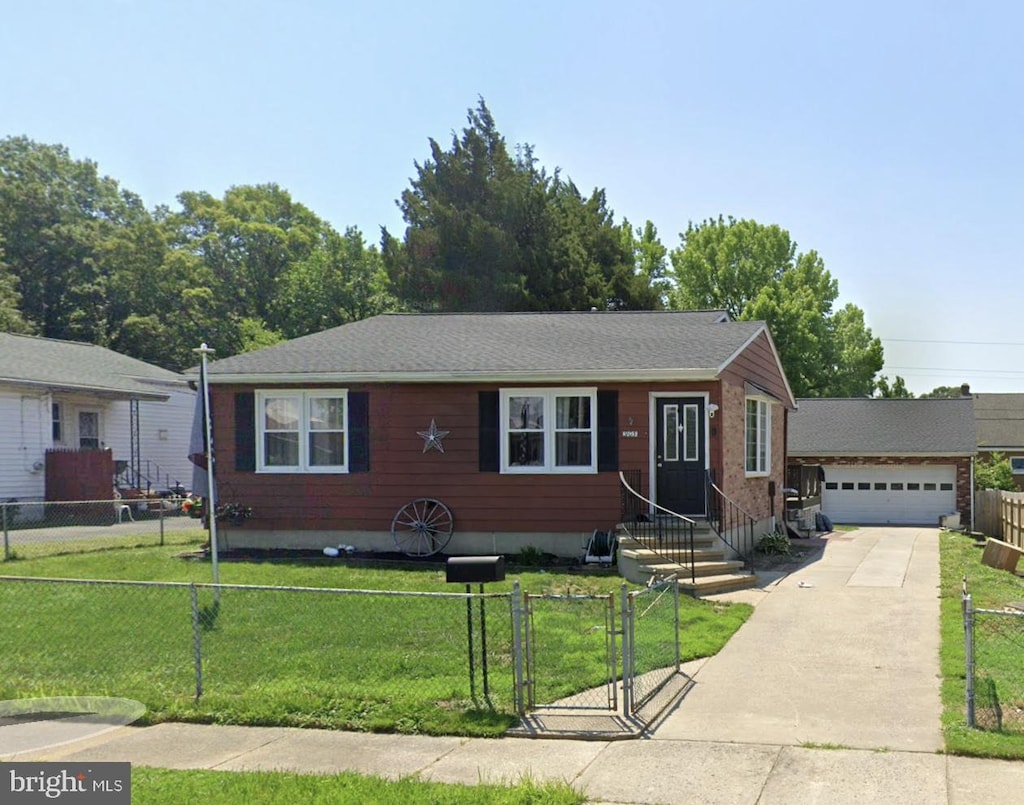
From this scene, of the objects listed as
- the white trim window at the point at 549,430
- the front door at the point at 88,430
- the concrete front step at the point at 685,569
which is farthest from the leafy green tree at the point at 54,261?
the concrete front step at the point at 685,569

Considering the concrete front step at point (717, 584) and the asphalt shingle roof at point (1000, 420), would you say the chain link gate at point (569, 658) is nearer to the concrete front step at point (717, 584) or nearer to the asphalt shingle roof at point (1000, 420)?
the concrete front step at point (717, 584)

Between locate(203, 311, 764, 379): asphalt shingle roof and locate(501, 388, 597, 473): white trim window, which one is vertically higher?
locate(203, 311, 764, 379): asphalt shingle roof

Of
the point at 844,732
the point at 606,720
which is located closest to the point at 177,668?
the point at 606,720

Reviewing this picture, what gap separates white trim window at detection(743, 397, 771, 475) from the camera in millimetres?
18608

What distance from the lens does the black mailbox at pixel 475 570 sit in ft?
25.4

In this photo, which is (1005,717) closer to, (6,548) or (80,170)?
(6,548)

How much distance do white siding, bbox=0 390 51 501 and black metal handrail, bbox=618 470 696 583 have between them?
16.0 metres

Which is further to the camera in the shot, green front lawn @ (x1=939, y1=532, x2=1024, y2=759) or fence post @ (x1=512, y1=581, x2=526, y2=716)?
fence post @ (x1=512, y1=581, x2=526, y2=716)

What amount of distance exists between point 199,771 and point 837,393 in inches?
1786

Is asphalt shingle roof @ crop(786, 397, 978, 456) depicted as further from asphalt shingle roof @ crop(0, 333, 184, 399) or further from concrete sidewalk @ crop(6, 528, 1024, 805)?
concrete sidewalk @ crop(6, 528, 1024, 805)

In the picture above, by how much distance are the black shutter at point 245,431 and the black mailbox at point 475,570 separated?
9.99 m

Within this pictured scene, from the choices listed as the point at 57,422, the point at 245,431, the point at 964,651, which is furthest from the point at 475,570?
the point at 57,422

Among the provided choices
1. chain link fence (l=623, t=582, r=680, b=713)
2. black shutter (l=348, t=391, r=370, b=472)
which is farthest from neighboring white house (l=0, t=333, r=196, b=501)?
chain link fence (l=623, t=582, r=680, b=713)

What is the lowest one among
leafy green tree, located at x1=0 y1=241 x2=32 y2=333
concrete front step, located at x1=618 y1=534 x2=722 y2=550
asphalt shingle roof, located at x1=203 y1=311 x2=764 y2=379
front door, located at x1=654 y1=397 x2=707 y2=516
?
concrete front step, located at x1=618 y1=534 x2=722 y2=550
